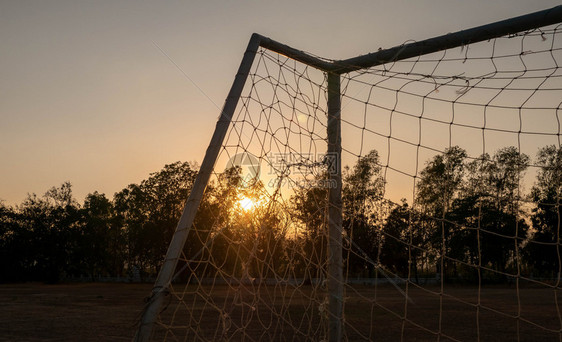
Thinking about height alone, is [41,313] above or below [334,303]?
below

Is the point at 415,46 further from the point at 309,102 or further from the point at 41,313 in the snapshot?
the point at 41,313

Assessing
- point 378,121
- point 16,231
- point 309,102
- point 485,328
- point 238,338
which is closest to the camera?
point 378,121

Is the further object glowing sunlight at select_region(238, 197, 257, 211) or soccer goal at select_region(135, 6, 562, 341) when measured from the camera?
glowing sunlight at select_region(238, 197, 257, 211)

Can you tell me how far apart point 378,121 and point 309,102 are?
25.6 inches

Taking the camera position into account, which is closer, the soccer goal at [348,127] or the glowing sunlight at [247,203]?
the soccer goal at [348,127]

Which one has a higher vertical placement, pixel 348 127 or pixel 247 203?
pixel 348 127

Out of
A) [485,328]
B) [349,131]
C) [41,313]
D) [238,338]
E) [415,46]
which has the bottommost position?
[41,313]

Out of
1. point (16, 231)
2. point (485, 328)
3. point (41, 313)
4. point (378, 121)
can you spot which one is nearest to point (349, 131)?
point (378, 121)

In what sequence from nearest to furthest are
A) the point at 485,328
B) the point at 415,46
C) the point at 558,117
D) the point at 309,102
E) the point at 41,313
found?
1. the point at 558,117
2. the point at 415,46
3. the point at 309,102
4. the point at 485,328
5. the point at 41,313

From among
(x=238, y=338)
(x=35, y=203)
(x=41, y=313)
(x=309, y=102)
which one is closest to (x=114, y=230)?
(x=35, y=203)

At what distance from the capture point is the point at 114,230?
50406mm

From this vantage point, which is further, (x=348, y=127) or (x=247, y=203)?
(x=247, y=203)

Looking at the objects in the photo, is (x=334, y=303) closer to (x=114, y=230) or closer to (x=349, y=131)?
(x=349, y=131)

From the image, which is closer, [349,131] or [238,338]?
[349,131]
